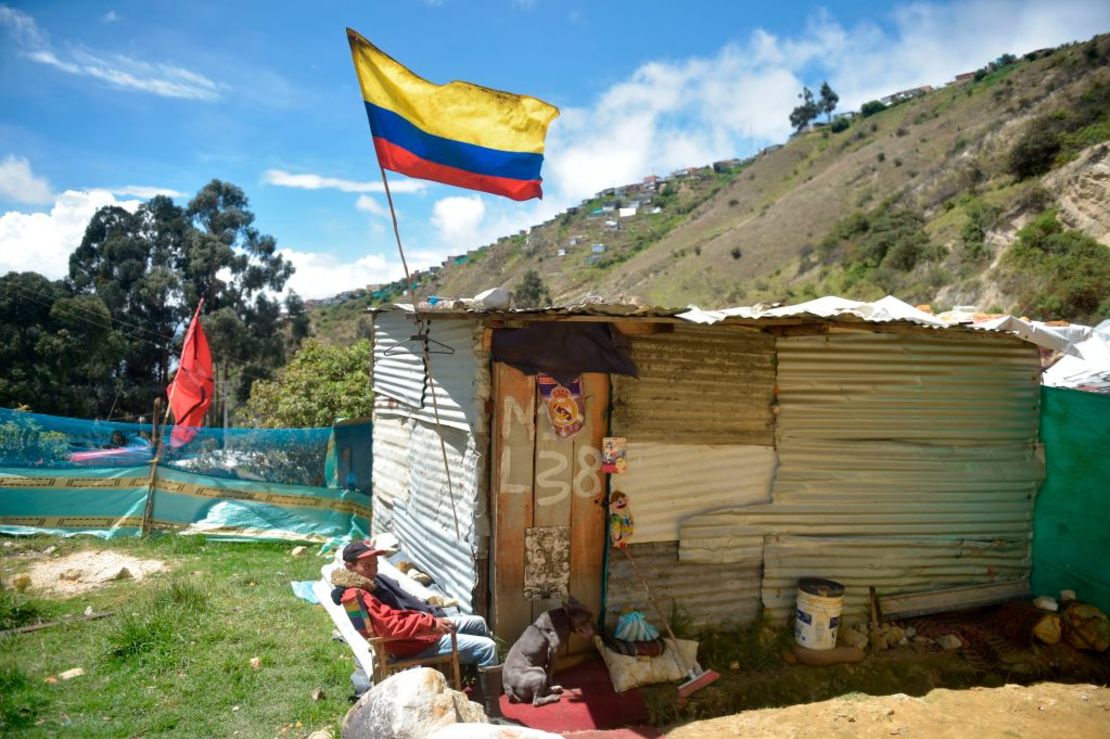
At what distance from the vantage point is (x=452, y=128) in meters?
5.13

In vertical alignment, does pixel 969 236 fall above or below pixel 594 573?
above

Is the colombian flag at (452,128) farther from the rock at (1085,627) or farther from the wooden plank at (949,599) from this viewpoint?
the rock at (1085,627)

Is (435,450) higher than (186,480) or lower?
higher

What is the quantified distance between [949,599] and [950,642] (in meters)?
0.59

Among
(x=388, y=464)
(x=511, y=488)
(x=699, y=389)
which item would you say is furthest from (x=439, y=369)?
(x=699, y=389)

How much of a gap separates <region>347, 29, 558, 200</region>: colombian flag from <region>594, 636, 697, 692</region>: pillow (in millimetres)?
3825

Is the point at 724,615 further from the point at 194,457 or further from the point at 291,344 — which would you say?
the point at 291,344

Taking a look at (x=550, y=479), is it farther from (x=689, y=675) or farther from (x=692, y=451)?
(x=689, y=675)

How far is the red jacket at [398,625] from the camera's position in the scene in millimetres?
4672

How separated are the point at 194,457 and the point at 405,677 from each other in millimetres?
7562

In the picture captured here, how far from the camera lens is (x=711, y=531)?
624 cm

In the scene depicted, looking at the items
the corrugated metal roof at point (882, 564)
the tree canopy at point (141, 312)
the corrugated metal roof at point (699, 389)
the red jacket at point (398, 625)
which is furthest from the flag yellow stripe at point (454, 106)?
the tree canopy at point (141, 312)

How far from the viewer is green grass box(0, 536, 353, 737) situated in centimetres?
480

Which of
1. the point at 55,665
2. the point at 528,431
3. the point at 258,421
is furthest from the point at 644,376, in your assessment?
the point at 258,421
